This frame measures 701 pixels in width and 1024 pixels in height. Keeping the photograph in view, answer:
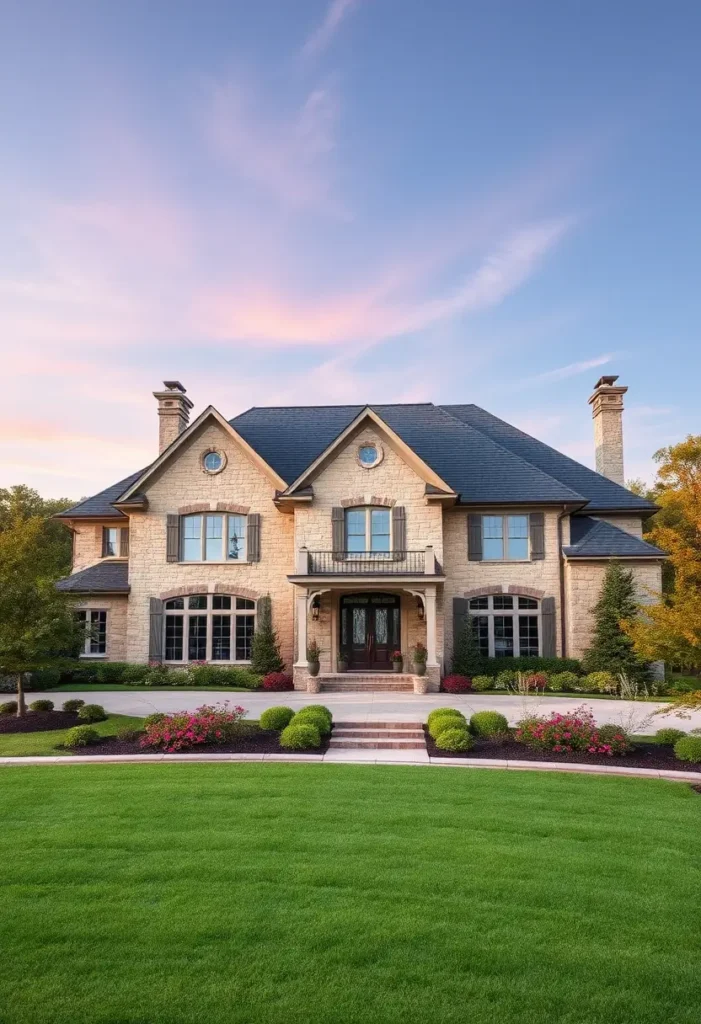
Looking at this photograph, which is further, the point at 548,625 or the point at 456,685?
the point at 548,625

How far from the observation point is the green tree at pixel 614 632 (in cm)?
2128

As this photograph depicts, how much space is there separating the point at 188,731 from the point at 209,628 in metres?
12.0

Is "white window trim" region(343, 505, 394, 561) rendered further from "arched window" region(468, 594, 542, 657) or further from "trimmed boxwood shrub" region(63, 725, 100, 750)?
"trimmed boxwood shrub" region(63, 725, 100, 750)

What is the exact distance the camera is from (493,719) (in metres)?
12.7

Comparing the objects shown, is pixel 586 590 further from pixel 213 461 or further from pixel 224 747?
pixel 224 747

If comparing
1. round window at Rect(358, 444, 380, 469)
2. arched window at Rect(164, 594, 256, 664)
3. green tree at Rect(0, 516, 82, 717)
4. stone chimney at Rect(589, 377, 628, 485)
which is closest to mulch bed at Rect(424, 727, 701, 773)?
green tree at Rect(0, 516, 82, 717)

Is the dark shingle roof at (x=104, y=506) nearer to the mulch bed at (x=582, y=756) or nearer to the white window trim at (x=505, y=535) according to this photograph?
the white window trim at (x=505, y=535)

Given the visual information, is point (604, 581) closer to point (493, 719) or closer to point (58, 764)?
point (493, 719)

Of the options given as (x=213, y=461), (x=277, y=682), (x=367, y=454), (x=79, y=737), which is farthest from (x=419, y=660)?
(x=79, y=737)

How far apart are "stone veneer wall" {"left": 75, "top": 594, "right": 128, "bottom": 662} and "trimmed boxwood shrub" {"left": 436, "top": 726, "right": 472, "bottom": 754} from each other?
16.1 meters

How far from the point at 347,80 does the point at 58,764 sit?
14.7m

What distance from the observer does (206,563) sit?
2389 centimetres

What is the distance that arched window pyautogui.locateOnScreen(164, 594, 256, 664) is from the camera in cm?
2369

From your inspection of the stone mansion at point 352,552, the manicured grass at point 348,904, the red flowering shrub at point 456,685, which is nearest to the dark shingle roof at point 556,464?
the stone mansion at point 352,552
